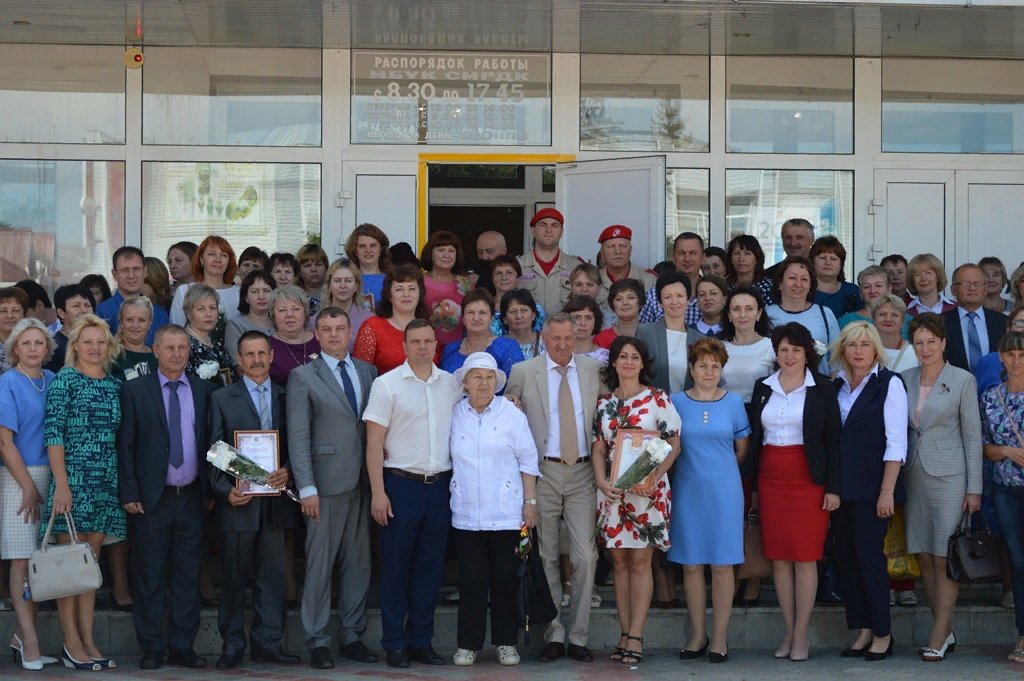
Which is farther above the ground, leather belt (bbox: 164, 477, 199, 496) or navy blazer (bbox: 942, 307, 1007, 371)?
navy blazer (bbox: 942, 307, 1007, 371)

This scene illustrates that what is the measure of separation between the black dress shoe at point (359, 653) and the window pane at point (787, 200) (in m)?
6.13

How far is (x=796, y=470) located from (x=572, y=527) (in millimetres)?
1361

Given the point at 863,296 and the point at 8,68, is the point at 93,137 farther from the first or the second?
the point at 863,296

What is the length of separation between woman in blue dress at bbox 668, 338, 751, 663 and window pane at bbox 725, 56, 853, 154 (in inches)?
198

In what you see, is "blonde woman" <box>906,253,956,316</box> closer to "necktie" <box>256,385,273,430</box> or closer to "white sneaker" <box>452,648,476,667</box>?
"white sneaker" <box>452,648,476,667</box>

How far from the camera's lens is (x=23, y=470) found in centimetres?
759

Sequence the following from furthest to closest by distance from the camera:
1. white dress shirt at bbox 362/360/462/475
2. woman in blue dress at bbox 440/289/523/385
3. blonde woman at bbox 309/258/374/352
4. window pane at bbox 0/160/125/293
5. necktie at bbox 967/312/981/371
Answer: window pane at bbox 0/160/125/293
necktie at bbox 967/312/981/371
blonde woman at bbox 309/258/374/352
woman in blue dress at bbox 440/289/523/385
white dress shirt at bbox 362/360/462/475

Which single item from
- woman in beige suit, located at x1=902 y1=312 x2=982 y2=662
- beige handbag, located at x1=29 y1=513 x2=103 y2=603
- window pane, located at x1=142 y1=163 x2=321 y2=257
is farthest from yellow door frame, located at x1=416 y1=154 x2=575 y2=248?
beige handbag, located at x1=29 y1=513 x2=103 y2=603

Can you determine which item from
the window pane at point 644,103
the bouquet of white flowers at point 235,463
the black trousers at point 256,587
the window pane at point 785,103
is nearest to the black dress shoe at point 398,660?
the black trousers at point 256,587

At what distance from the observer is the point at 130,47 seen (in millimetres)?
12062

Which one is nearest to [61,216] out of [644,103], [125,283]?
[125,283]

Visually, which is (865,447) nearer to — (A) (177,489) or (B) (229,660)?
(B) (229,660)

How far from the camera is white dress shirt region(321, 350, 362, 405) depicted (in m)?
7.97

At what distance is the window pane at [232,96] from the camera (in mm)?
12133
